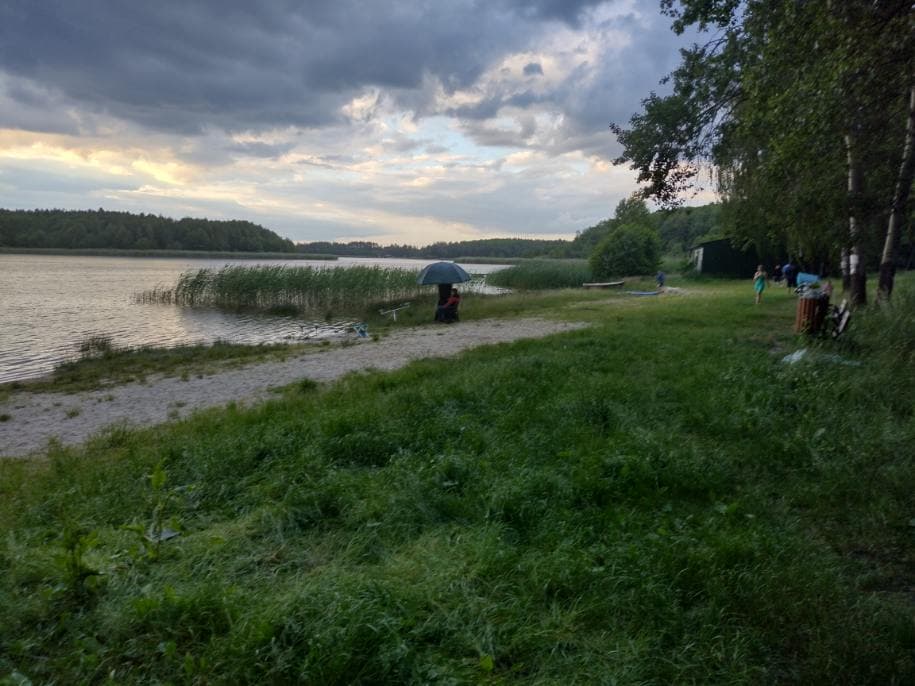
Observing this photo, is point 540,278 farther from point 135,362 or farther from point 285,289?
point 135,362

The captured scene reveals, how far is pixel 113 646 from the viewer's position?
2.37 metres

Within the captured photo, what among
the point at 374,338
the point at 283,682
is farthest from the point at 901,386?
the point at 374,338

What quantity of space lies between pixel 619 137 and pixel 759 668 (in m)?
13.4

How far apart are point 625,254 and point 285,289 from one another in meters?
28.8

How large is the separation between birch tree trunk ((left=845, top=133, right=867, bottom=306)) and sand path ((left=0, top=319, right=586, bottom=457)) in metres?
7.35

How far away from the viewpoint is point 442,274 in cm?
1920

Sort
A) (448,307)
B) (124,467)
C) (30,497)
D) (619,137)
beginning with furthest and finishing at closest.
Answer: (448,307)
(619,137)
(124,467)
(30,497)

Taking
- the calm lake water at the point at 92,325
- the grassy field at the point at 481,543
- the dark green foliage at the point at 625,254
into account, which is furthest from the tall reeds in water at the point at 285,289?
the grassy field at the point at 481,543

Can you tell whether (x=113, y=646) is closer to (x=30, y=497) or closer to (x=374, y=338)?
(x=30, y=497)

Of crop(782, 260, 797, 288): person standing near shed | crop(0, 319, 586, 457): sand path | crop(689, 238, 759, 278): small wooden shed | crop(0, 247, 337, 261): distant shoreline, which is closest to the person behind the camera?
crop(0, 319, 586, 457): sand path

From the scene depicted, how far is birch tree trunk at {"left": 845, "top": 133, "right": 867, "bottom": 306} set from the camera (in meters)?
8.16

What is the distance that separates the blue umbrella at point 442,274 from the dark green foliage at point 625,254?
29.0 meters

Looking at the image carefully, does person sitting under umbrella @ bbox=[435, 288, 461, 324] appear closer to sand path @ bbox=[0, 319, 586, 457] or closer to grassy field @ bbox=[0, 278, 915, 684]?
sand path @ bbox=[0, 319, 586, 457]

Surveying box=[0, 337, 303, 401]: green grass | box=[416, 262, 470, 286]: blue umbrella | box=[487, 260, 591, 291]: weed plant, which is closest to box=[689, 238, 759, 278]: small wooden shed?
box=[487, 260, 591, 291]: weed plant
